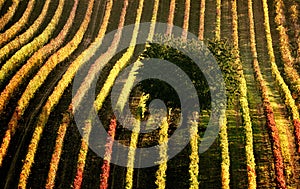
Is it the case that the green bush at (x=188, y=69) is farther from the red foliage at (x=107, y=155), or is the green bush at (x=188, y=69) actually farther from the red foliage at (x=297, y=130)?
the red foliage at (x=297, y=130)

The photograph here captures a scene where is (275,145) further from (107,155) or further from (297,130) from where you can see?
(107,155)

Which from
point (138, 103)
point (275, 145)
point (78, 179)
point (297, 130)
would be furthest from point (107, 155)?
point (297, 130)

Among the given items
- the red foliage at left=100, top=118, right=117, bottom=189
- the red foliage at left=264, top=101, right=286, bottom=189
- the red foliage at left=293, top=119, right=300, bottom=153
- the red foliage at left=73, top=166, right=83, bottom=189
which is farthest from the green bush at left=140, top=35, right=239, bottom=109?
the red foliage at left=73, top=166, right=83, bottom=189

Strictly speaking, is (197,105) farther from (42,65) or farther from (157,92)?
(42,65)

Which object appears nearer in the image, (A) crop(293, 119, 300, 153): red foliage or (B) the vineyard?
(B) the vineyard

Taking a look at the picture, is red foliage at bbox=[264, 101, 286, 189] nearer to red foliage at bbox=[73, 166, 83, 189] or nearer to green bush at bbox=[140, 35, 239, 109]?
green bush at bbox=[140, 35, 239, 109]

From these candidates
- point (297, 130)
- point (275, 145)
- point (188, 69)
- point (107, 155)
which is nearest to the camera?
point (275, 145)

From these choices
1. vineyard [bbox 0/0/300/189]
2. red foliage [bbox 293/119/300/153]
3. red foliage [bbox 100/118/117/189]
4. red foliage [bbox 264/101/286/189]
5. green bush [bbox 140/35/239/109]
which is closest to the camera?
red foliage [bbox 264/101/286/189]

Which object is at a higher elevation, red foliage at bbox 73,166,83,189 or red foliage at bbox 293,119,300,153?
red foliage at bbox 293,119,300,153

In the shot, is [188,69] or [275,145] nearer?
[275,145]
